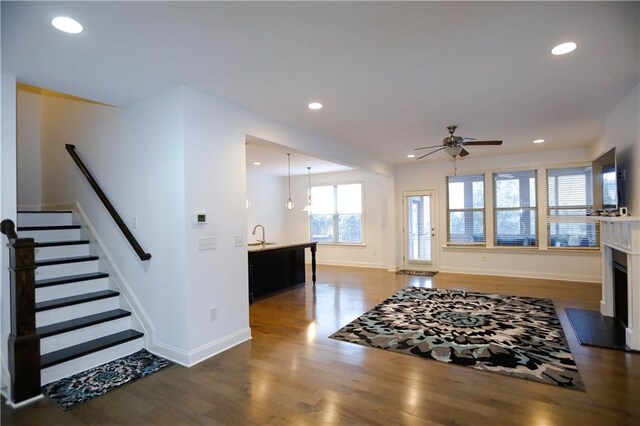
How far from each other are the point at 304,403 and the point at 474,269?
242 inches

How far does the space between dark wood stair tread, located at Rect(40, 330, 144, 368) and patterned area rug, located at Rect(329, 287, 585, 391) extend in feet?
6.92

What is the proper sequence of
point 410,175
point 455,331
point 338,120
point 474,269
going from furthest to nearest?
point 410,175 → point 474,269 → point 338,120 → point 455,331

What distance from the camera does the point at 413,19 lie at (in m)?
2.09

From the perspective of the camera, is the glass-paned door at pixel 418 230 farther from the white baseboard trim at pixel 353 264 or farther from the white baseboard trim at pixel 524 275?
the white baseboard trim at pixel 353 264

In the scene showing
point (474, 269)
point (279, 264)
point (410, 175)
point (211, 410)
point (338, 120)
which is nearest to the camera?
point (211, 410)

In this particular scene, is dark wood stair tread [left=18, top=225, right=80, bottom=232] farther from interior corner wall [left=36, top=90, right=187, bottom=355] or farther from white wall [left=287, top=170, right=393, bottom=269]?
white wall [left=287, top=170, right=393, bottom=269]

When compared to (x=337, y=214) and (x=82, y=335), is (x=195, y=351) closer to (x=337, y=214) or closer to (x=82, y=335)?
(x=82, y=335)

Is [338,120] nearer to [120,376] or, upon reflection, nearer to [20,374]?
[120,376]

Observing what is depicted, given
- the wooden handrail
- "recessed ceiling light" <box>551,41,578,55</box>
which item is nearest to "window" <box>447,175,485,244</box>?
"recessed ceiling light" <box>551,41,578,55</box>

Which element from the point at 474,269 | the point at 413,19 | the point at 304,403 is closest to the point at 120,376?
the point at 304,403

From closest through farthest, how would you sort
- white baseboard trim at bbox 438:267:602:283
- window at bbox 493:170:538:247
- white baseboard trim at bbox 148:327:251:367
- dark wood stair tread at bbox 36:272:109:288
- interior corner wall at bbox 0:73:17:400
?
interior corner wall at bbox 0:73:17:400, white baseboard trim at bbox 148:327:251:367, dark wood stair tread at bbox 36:272:109:288, white baseboard trim at bbox 438:267:602:283, window at bbox 493:170:538:247

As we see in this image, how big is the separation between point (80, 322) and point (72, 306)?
204mm


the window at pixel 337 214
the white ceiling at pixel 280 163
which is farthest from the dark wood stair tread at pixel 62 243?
the window at pixel 337 214

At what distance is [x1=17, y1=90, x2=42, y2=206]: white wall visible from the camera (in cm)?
464
